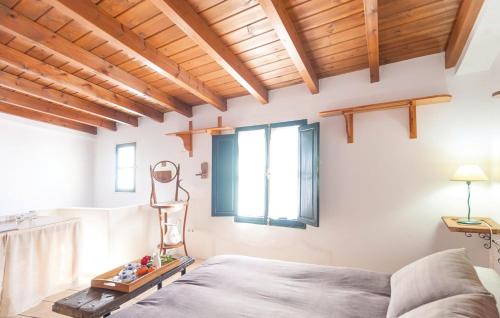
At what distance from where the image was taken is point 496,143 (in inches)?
85.9

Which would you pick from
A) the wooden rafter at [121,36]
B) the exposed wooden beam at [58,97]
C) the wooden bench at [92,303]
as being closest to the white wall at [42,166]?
the exposed wooden beam at [58,97]

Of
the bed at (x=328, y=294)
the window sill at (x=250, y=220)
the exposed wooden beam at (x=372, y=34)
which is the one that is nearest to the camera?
the bed at (x=328, y=294)

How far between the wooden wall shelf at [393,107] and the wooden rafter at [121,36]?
5.55 ft

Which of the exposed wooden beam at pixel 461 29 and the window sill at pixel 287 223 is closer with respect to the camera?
the exposed wooden beam at pixel 461 29

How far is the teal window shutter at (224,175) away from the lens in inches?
141

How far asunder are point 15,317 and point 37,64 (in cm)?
248

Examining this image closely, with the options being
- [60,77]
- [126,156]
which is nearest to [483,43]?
[60,77]

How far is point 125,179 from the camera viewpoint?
4.71 metres

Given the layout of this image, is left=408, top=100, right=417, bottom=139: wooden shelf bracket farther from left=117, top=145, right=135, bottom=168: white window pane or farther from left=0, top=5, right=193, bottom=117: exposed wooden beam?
left=117, top=145, right=135, bottom=168: white window pane

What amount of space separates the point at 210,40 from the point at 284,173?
1.91m

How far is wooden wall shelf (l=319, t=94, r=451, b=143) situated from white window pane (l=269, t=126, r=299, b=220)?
1.91ft

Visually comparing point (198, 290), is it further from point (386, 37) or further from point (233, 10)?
point (386, 37)

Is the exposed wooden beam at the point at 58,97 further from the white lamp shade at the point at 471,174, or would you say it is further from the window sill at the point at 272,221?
the white lamp shade at the point at 471,174

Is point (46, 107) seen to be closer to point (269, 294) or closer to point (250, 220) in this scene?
point (250, 220)
